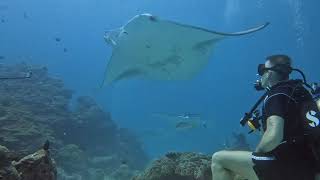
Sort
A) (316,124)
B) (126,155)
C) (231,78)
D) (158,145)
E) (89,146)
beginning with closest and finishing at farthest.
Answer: (316,124) < (89,146) < (126,155) < (158,145) < (231,78)

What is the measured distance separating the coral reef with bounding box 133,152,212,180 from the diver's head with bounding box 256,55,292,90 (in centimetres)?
345

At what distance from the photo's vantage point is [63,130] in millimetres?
15633

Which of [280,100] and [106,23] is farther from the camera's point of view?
[106,23]

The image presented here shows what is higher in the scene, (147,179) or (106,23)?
(106,23)

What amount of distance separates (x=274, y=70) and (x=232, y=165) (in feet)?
3.48

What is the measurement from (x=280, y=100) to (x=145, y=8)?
61074mm

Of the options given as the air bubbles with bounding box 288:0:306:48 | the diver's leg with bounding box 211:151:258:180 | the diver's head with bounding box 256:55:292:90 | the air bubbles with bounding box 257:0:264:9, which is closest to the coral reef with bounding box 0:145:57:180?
the diver's leg with bounding box 211:151:258:180

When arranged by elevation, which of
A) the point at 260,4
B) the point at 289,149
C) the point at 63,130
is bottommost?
the point at 63,130

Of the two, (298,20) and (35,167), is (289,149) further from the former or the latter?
(298,20)

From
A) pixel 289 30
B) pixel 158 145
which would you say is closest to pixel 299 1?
pixel 289 30

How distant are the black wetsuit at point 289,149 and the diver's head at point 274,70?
15.4 inches

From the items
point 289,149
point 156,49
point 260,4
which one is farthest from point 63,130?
point 260,4

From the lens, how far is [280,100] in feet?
11.5

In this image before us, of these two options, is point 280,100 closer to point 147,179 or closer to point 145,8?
point 147,179
